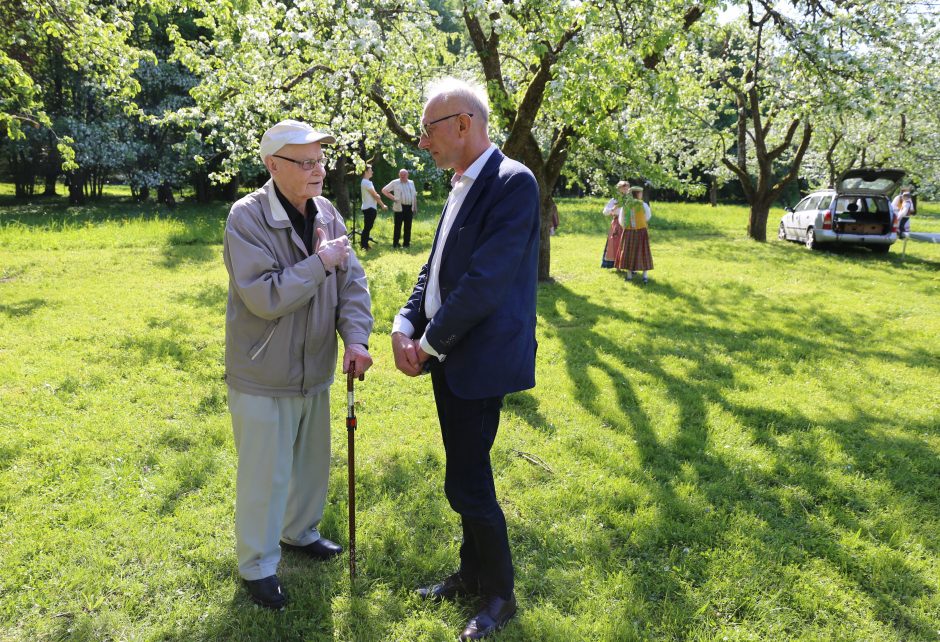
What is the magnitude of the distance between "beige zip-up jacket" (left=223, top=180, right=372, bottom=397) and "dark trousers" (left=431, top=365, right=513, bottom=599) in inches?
23.9

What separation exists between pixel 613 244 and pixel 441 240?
9.60 meters

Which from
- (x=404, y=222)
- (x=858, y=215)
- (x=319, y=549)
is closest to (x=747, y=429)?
(x=319, y=549)

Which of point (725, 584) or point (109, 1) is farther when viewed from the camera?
point (109, 1)

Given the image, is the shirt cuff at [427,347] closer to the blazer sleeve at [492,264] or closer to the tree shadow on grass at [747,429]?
the blazer sleeve at [492,264]

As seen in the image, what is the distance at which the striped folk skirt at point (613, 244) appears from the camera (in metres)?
11.2


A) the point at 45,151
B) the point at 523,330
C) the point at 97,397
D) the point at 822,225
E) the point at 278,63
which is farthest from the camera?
the point at 45,151

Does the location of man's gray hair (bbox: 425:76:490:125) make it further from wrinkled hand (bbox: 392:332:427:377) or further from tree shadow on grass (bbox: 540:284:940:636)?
tree shadow on grass (bbox: 540:284:940:636)

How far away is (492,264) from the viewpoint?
7.32ft

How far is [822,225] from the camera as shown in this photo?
51.4 feet

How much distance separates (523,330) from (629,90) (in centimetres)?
601

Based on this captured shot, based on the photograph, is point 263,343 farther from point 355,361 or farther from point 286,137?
point 286,137

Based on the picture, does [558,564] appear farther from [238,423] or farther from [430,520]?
[238,423]

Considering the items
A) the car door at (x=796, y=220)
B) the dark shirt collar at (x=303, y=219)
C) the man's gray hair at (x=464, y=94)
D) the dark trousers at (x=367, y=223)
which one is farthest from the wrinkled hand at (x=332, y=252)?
the car door at (x=796, y=220)

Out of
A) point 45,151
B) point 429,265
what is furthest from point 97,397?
point 45,151
